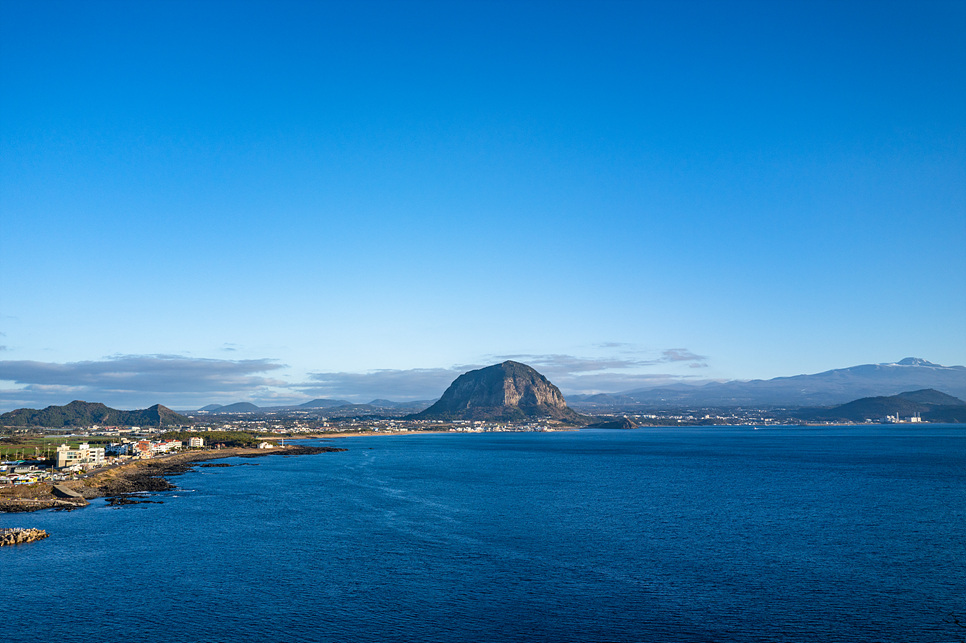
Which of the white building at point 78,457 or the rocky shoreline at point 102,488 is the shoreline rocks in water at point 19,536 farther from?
the white building at point 78,457

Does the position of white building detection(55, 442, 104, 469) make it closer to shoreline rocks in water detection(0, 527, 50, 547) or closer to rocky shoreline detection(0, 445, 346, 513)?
rocky shoreline detection(0, 445, 346, 513)

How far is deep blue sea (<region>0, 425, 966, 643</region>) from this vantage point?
26.3m

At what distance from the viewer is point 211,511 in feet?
176

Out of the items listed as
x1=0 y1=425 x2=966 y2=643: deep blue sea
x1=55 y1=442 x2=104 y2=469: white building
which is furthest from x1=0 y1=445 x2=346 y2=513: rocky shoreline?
x1=55 y1=442 x2=104 y2=469: white building

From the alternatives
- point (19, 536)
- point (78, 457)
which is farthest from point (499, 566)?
point (78, 457)

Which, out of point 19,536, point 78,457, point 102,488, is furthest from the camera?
point 78,457

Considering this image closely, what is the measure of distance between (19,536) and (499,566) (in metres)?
31.4

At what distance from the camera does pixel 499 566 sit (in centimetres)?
3541

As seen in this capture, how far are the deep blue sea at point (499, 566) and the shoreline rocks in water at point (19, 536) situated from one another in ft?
4.98

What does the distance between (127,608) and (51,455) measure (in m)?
87.7

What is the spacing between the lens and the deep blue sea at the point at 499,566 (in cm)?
2634

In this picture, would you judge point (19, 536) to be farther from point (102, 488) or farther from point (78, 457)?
point (78, 457)

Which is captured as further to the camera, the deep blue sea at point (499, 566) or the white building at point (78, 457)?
the white building at point (78, 457)

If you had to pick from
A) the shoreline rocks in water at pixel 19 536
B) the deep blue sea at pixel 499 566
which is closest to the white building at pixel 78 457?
the deep blue sea at pixel 499 566
